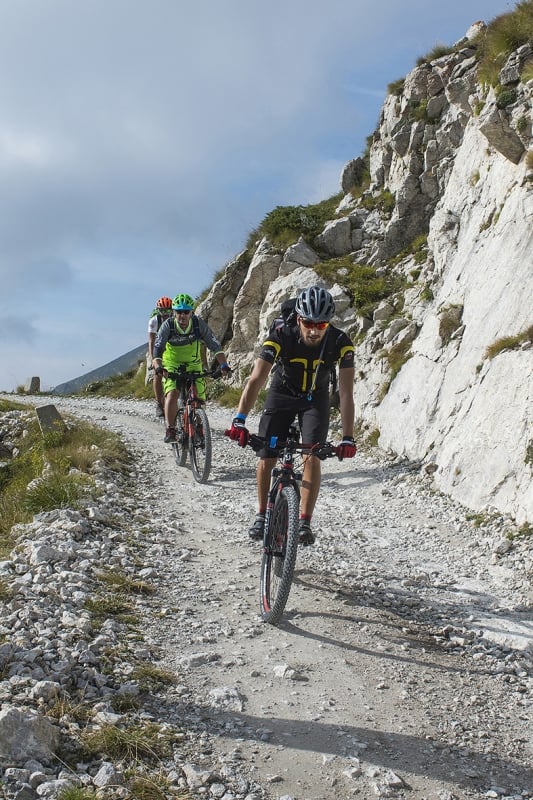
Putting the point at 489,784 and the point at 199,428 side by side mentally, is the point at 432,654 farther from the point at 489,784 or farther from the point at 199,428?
the point at 199,428

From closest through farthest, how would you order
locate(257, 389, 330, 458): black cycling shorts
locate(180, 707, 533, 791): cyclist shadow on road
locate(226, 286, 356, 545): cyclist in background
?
1. locate(180, 707, 533, 791): cyclist shadow on road
2. locate(226, 286, 356, 545): cyclist in background
3. locate(257, 389, 330, 458): black cycling shorts

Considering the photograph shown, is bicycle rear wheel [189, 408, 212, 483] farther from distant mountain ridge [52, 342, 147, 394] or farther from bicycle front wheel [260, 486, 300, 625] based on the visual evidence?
distant mountain ridge [52, 342, 147, 394]

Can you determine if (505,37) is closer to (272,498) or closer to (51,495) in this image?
(272,498)

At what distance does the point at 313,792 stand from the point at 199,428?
841 centimetres

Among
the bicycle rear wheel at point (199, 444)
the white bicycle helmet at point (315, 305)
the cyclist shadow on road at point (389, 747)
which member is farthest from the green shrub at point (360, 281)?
the cyclist shadow on road at point (389, 747)

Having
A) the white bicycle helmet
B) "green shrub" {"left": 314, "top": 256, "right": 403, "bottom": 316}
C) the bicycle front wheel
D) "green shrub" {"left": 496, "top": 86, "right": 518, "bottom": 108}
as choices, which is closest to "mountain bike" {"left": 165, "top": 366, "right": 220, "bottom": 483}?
the bicycle front wheel

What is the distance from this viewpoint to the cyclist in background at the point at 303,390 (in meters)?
6.30

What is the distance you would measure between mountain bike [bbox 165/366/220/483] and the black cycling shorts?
185 inches

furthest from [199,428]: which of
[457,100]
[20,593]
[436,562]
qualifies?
[457,100]

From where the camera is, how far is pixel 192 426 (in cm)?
1173

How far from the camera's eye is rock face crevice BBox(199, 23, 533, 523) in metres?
9.91

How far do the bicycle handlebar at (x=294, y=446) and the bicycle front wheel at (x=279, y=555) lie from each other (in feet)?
1.31

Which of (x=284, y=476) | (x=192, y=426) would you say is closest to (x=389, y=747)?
(x=284, y=476)

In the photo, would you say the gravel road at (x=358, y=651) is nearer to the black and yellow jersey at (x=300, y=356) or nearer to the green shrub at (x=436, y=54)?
the black and yellow jersey at (x=300, y=356)
